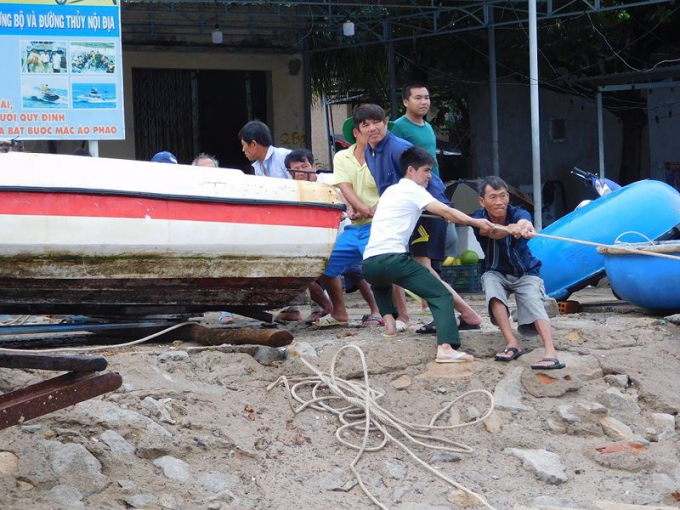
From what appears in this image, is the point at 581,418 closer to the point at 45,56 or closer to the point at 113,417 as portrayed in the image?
the point at 113,417

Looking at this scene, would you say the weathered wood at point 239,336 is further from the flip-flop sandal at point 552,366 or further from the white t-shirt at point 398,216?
the flip-flop sandal at point 552,366

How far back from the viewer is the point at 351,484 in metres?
5.41

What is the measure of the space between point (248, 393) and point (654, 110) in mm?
11305

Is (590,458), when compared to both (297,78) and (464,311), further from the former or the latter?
(297,78)

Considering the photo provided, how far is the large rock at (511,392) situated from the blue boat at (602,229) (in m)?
2.77

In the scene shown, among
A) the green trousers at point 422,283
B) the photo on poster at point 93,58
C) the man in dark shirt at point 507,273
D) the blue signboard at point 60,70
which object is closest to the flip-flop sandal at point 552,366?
the man in dark shirt at point 507,273

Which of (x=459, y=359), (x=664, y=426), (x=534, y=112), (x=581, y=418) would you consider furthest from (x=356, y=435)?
(x=534, y=112)

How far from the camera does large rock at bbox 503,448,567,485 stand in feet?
18.3

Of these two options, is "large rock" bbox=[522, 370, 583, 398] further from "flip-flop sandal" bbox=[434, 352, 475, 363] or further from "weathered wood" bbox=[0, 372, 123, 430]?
"weathered wood" bbox=[0, 372, 123, 430]

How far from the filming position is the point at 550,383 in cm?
639

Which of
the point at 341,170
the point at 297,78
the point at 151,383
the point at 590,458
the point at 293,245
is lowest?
the point at 590,458

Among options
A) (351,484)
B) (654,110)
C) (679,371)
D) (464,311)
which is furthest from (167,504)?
(654,110)

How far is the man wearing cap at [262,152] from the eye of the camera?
26.5 feet

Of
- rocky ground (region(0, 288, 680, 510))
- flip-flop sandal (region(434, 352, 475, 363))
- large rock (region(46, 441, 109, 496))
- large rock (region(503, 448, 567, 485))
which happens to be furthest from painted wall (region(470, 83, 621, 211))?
large rock (region(46, 441, 109, 496))
